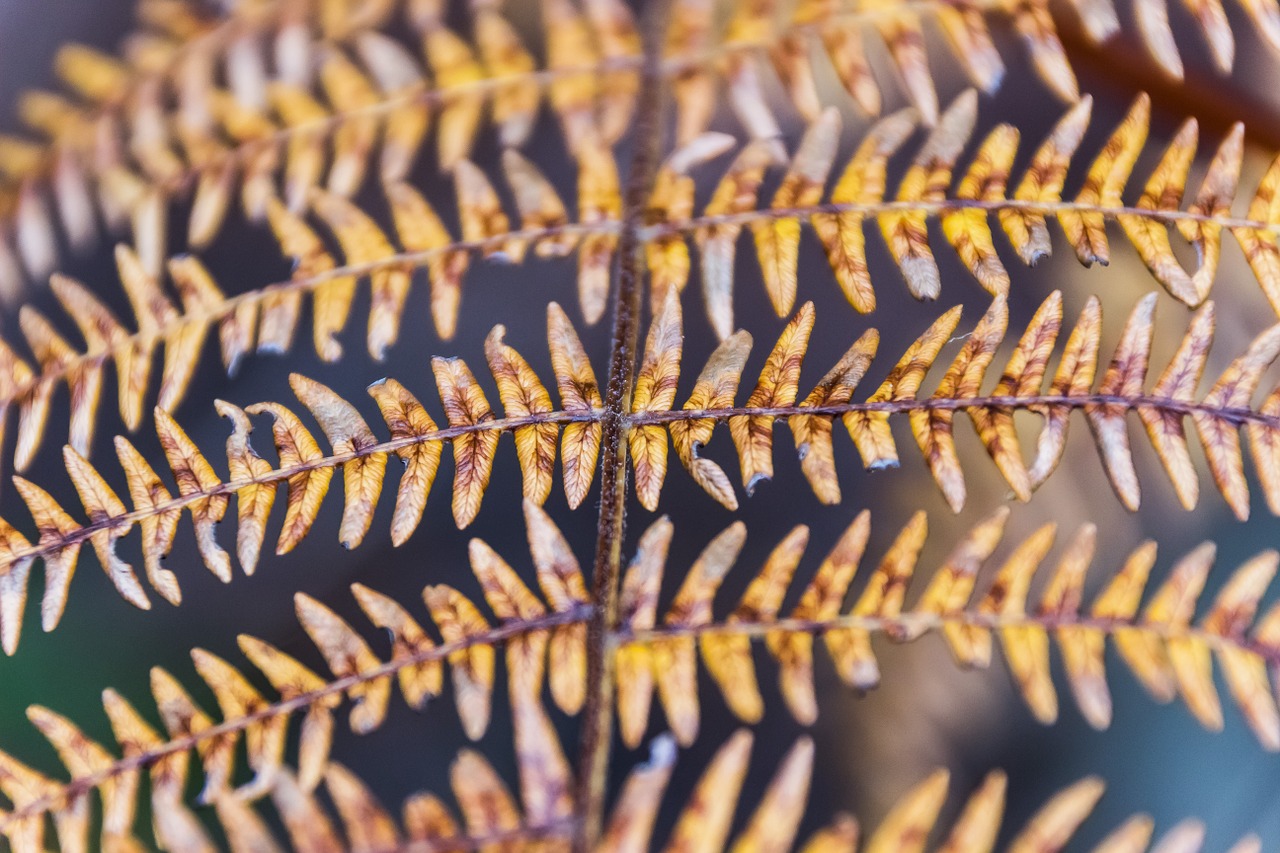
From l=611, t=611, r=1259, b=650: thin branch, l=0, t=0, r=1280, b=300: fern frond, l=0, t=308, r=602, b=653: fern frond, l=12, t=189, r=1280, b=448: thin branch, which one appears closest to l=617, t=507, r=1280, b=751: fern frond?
l=611, t=611, r=1259, b=650: thin branch

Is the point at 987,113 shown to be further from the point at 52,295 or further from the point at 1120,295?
the point at 52,295

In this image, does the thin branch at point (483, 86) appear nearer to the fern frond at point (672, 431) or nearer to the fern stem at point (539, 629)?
the fern frond at point (672, 431)

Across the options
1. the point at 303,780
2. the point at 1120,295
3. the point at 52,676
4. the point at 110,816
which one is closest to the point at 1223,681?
the point at 1120,295

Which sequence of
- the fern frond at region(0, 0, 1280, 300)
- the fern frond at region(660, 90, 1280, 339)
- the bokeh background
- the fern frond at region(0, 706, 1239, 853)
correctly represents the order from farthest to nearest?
the bokeh background → the fern frond at region(0, 0, 1280, 300) → the fern frond at region(660, 90, 1280, 339) → the fern frond at region(0, 706, 1239, 853)

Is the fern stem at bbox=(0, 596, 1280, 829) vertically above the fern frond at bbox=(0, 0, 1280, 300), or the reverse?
the fern frond at bbox=(0, 0, 1280, 300)

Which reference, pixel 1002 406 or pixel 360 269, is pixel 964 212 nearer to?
pixel 1002 406

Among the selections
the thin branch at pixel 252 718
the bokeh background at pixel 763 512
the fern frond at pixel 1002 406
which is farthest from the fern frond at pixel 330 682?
the bokeh background at pixel 763 512

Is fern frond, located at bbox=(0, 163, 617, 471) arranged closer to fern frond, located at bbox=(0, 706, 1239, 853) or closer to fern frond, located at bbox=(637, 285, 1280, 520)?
fern frond, located at bbox=(637, 285, 1280, 520)
